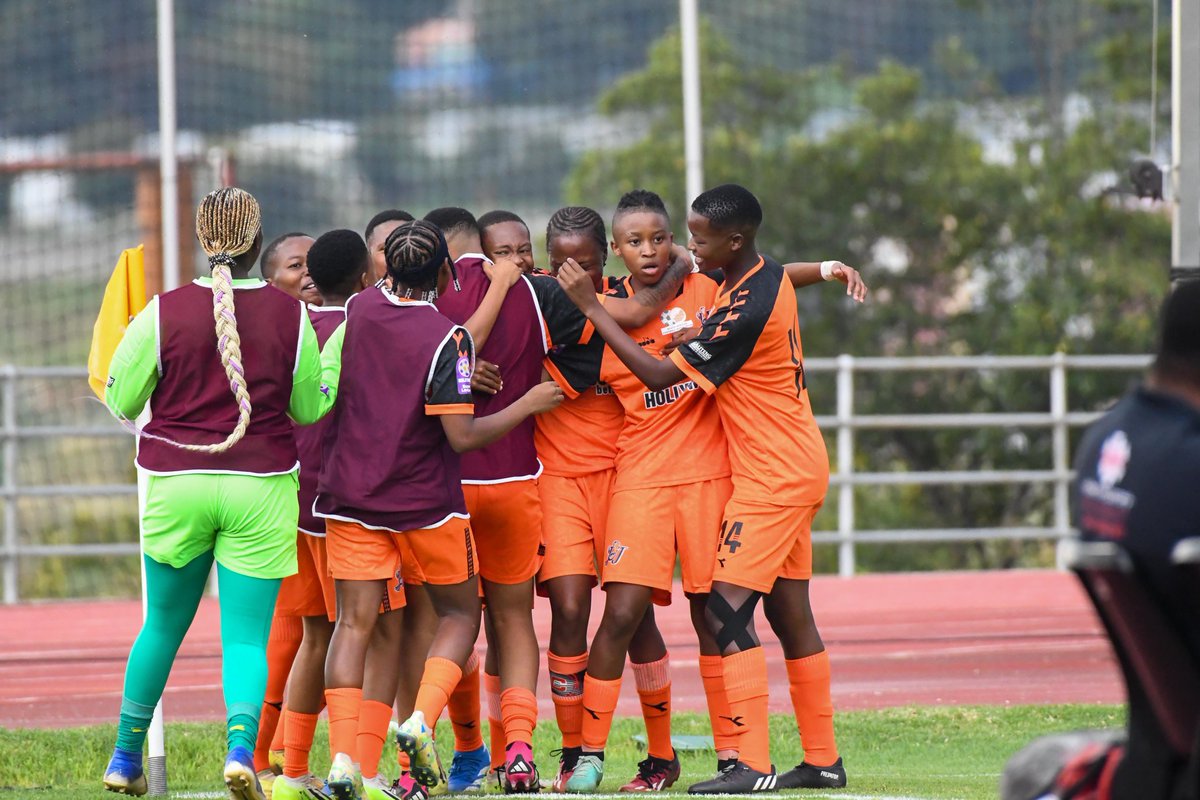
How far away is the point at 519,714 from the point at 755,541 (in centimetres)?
100

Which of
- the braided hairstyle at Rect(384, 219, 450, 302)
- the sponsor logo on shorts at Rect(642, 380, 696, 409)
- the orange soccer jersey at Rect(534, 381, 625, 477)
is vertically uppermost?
the braided hairstyle at Rect(384, 219, 450, 302)

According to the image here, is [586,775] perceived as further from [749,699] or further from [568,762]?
[749,699]

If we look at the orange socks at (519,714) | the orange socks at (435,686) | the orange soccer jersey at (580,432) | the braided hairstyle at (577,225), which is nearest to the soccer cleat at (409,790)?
the orange socks at (435,686)

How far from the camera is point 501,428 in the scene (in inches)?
232

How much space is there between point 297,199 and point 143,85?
14.8 ft

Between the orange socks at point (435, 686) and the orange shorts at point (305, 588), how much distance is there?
0.59 meters

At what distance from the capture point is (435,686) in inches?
230

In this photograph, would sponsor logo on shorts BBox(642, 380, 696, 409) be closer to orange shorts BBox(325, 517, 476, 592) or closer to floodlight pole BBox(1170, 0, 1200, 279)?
orange shorts BBox(325, 517, 476, 592)

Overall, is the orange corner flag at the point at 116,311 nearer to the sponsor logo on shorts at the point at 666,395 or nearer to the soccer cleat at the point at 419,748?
the soccer cleat at the point at 419,748

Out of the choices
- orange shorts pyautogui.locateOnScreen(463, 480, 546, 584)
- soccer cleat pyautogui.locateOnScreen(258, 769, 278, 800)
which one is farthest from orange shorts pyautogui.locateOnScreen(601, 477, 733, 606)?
soccer cleat pyautogui.locateOnScreen(258, 769, 278, 800)

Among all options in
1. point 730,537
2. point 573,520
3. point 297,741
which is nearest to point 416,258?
point 573,520

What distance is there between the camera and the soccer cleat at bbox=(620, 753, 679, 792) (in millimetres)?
6570

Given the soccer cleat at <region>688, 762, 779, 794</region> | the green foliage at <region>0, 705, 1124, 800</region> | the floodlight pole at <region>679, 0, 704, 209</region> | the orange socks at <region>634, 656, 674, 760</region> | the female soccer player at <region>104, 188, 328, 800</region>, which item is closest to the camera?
the female soccer player at <region>104, 188, 328, 800</region>

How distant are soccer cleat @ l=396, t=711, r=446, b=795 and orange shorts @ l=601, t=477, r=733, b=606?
3.27ft
